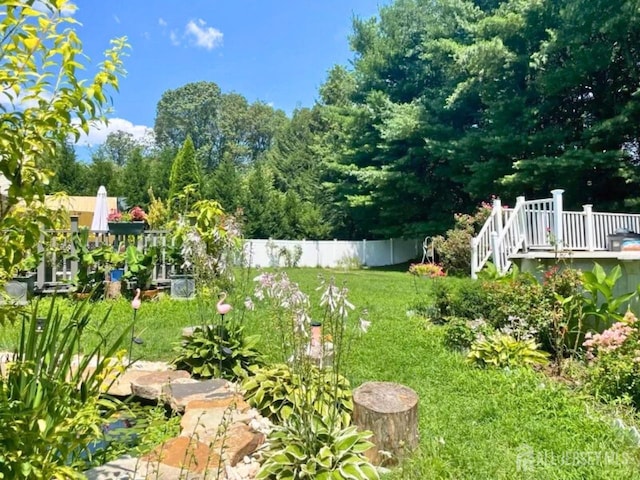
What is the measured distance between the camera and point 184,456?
2.06 metres

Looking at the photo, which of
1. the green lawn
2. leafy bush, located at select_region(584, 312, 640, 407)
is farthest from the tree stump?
leafy bush, located at select_region(584, 312, 640, 407)

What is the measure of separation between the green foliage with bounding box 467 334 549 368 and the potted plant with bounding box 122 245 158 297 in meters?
4.97

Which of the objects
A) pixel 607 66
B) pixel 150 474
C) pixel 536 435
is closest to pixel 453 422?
pixel 536 435

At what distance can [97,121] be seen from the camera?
1469mm

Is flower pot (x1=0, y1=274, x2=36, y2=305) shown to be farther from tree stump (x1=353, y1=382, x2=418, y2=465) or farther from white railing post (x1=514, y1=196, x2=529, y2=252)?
white railing post (x1=514, y1=196, x2=529, y2=252)

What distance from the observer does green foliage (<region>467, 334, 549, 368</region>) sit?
3891 mm

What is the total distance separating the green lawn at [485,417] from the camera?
2256mm

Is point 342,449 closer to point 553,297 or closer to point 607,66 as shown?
point 553,297

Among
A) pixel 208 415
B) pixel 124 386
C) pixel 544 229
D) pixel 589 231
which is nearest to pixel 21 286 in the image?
pixel 124 386

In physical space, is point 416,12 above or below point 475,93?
above

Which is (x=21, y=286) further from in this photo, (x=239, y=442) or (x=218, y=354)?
(x=239, y=442)

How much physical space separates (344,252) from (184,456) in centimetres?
1662

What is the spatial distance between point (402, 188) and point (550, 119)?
5567 mm

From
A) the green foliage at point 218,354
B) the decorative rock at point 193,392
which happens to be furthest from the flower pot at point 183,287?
the decorative rock at point 193,392
